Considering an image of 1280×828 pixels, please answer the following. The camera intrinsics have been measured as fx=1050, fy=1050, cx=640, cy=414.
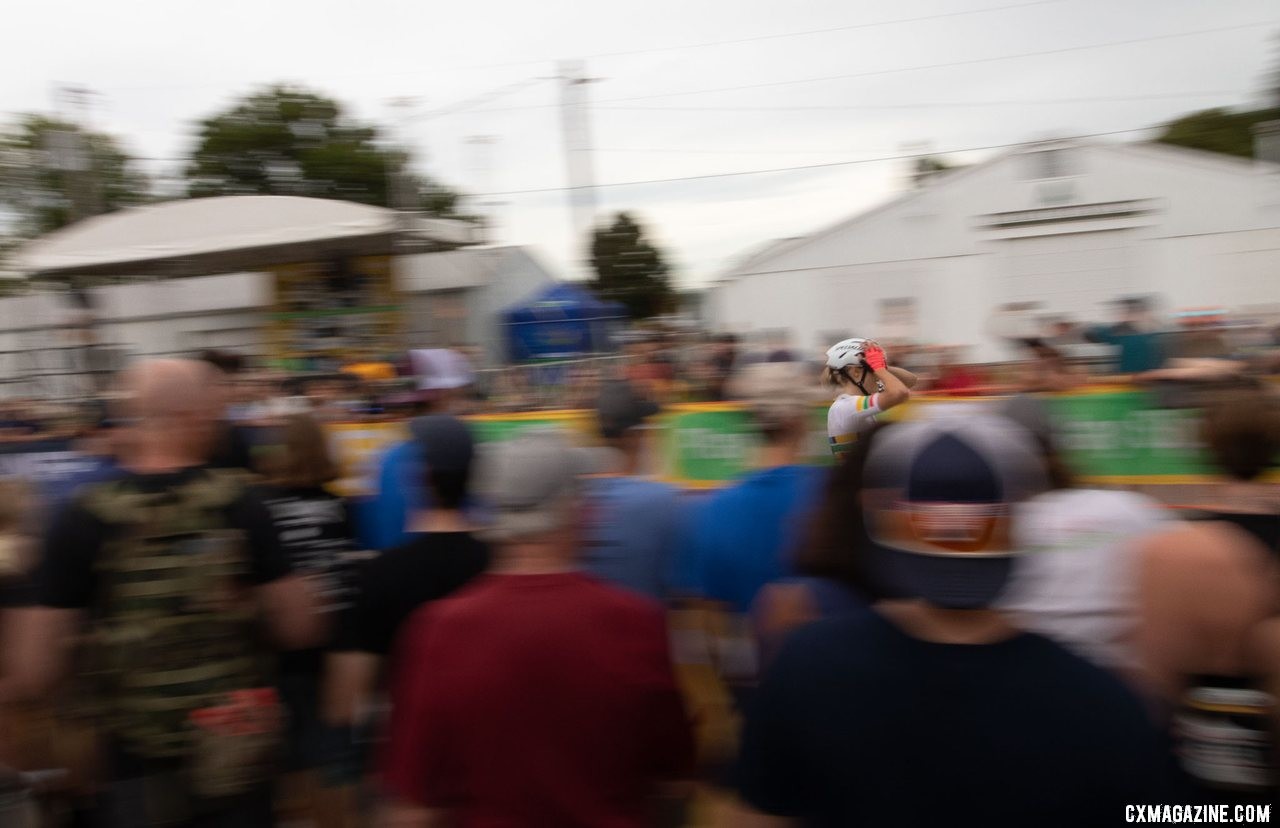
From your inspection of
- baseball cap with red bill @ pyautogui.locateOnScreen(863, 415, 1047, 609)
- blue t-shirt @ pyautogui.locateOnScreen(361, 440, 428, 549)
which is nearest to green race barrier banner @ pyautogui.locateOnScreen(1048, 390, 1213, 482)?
blue t-shirt @ pyautogui.locateOnScreen(361, 440, 428, 549)

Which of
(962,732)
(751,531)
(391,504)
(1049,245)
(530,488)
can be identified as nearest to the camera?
(962,732)

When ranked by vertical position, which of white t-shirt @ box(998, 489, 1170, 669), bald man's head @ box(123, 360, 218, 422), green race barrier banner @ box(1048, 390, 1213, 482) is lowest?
green race barrier banner @ box(1048, 390, 1213, 482)

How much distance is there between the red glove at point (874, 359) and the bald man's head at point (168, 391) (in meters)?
3.18

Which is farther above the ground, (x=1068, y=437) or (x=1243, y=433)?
(x=1243, y=433)

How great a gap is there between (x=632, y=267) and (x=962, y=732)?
5600cm

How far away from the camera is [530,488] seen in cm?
230

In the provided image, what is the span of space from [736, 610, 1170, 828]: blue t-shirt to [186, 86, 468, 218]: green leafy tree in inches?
2016

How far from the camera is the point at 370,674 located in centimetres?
347

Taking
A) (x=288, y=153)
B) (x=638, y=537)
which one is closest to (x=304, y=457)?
(x=638, y=537)

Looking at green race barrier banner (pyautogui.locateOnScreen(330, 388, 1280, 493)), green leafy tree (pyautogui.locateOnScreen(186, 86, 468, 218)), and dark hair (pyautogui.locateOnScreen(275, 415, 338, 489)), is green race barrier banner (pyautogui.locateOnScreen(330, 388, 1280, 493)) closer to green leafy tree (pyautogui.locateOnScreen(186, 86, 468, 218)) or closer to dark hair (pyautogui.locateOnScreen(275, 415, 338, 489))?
dark hair (pyautogui.locateOnScreen(275, 415, 338, 489))

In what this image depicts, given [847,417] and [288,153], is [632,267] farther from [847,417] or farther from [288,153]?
[847,417]

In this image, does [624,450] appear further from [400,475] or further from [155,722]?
[155,722]

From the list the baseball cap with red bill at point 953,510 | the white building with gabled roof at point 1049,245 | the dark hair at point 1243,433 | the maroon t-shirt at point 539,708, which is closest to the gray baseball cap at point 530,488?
the maroon t-shirt at point 539,708

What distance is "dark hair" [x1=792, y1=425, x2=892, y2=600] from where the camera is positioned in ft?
6.80
